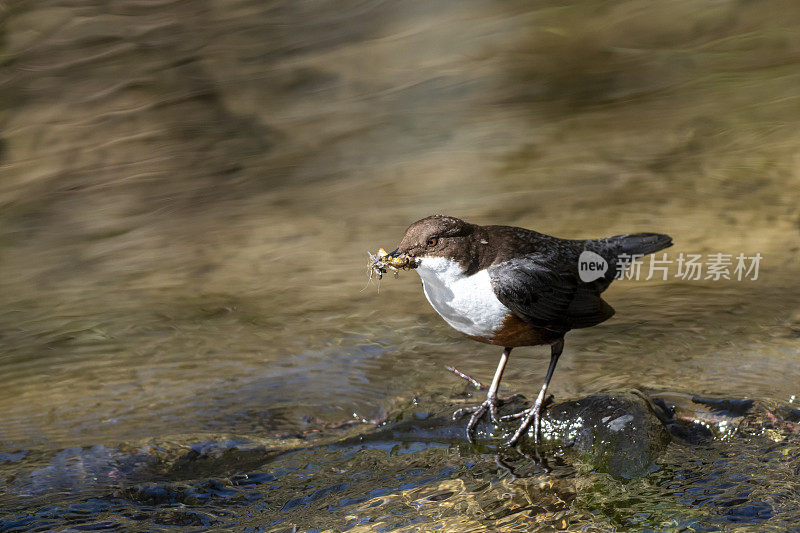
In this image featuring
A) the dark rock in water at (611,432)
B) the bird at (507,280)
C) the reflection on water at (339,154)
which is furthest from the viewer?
the reflection on water at (339,154)

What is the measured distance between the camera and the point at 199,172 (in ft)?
19.1

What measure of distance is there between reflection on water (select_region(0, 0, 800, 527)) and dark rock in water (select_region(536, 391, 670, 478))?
1.66 metres

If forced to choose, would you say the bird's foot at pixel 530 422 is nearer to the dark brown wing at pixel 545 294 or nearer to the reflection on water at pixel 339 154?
the dark brown wing at pixel 545 294

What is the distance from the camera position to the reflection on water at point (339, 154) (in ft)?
16.8

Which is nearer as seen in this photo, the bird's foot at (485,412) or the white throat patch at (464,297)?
the white throat patch at (464,297)

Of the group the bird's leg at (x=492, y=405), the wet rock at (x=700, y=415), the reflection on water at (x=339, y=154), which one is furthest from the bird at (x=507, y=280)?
the reflection on water at (x=339, y=154)

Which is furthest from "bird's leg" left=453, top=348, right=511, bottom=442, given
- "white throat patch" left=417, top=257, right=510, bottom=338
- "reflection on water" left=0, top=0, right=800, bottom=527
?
"reflection on water" left=0, top=0, right=800, bottom=527

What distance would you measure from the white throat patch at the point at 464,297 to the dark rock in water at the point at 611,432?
1.66ft

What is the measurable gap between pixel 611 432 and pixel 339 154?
3560mm

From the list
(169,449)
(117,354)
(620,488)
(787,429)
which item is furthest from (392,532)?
(117,354)

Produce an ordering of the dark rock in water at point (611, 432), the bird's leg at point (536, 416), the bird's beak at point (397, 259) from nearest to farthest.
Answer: the bird's beak at point (397, 259)
the dark rock in water at point (611, 432)
the bird's leg at point (536, 416)

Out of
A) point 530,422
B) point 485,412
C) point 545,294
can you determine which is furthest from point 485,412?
point 545,294

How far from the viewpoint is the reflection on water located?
5.12 metres

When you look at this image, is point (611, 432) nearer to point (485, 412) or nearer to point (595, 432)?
point (595, 432)
